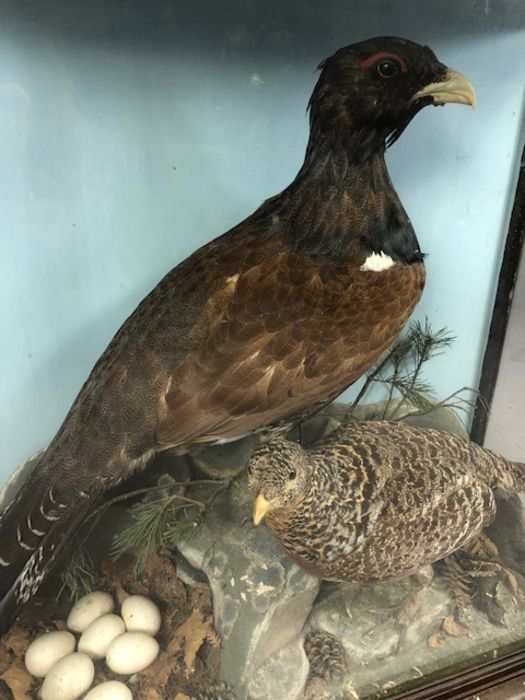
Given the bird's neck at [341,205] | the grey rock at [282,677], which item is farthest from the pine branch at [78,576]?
the bird's neck at [341,205]

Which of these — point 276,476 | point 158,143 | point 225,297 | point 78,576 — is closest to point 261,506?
point 276,476

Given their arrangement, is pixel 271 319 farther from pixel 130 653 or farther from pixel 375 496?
pixel 130 653

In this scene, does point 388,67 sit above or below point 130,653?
above

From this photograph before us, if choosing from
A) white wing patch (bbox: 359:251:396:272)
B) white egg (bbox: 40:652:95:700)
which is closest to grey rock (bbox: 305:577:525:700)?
white egg (bbox: 40:652:95:700)

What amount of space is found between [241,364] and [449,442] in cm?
53

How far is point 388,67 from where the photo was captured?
0.78m

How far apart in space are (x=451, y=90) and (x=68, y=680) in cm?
115

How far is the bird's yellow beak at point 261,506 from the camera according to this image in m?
0.81

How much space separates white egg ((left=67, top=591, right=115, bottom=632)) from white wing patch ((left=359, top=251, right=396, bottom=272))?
78 centimetres

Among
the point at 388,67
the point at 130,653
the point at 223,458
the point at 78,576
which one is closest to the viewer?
the point at 388,67

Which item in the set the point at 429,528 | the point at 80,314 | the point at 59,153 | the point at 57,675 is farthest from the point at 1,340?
the point at 429,528

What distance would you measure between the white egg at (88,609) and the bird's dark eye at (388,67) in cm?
104

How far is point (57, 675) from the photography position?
2.86ft

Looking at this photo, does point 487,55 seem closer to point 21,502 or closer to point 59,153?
point 59,153
